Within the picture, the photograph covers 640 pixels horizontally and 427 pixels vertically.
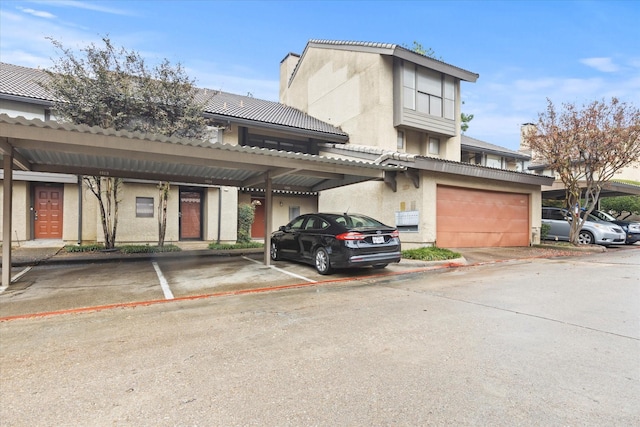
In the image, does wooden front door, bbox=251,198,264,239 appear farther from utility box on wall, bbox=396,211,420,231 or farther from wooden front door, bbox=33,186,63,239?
wooden front door, bbox=33,186,63,239

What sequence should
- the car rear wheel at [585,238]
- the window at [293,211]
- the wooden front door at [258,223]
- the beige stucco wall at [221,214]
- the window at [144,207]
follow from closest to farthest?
the window at [144,207] < the car rear wheel at [585,238] < the beige stucco wall at [221,214] < the wooden front door at [258,223] < the window at [293,211]

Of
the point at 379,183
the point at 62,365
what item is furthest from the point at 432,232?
the point at 62,365

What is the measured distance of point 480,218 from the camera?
13.1 m

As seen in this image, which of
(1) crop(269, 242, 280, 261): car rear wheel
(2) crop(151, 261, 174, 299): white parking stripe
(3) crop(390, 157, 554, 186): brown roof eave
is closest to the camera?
(2) crop(151, 261, 174, 299): white parking stripe

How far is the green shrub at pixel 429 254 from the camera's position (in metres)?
9.70

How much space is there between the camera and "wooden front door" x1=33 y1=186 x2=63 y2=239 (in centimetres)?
1351

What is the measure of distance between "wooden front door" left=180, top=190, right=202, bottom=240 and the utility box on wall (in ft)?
29.4

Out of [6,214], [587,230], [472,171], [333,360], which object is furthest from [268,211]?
[587,230]

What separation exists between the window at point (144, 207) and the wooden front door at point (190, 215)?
49.3 inches

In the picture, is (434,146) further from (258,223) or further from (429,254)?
(258,223)

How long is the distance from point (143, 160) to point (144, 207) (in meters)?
7.48

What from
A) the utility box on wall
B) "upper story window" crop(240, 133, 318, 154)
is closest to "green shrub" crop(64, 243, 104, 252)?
"upper story window" crop(240, 133, 318, 154)

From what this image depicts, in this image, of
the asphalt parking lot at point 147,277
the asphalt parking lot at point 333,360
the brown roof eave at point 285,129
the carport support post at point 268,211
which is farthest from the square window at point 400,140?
the asphalt parking lot at point 333,360

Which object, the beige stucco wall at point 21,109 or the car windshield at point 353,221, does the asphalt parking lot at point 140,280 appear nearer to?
the car windshield at point 353,221
